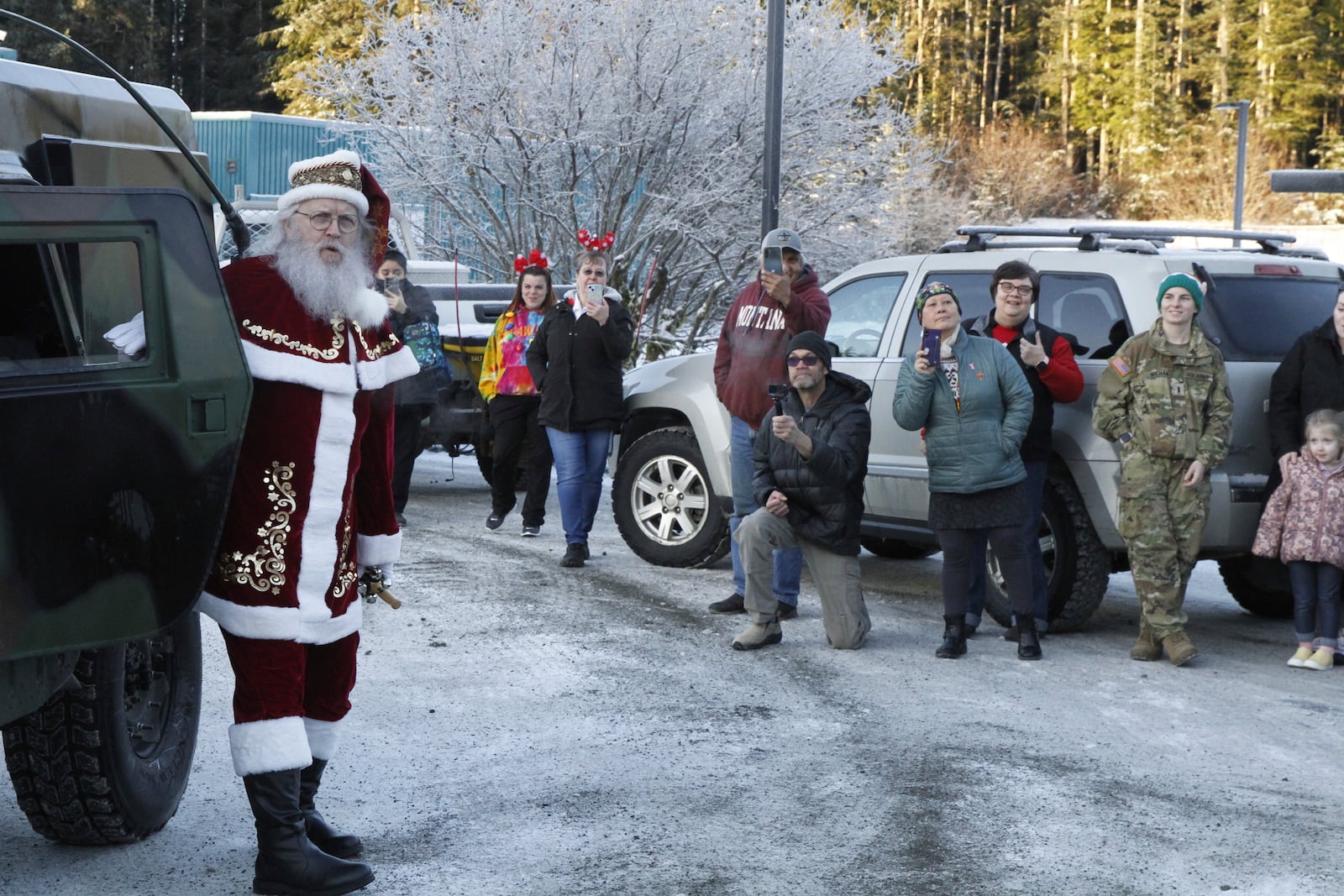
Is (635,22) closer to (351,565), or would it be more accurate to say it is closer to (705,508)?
(705,508)

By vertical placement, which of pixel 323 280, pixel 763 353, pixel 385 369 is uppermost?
pixel 323 280

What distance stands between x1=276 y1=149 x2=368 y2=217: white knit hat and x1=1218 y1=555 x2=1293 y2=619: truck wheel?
5184mm

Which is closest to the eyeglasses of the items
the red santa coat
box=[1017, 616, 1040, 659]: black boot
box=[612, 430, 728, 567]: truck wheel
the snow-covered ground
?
the red santa coat

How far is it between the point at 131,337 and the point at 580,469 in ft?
18.7

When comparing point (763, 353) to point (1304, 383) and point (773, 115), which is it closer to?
point (1304, 383)

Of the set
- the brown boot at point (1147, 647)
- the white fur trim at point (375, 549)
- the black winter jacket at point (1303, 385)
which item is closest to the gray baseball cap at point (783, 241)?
the black winter jacket at point (1303, 385)

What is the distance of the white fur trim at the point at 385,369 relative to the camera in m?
4.25

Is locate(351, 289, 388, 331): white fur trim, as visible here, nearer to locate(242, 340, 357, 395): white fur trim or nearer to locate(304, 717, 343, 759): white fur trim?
locate(242, 340, 357, 395): white fur trim

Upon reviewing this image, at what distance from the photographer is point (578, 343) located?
30.7 feet

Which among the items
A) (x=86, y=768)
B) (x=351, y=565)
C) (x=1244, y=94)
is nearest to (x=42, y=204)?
(x=351, y=565)

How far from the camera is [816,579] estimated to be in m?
7.41

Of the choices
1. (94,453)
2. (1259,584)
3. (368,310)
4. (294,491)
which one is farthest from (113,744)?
(1259,584)

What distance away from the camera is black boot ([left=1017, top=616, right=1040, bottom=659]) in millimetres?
7117

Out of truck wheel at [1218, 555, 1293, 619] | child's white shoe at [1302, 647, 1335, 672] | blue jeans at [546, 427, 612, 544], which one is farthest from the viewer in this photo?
blue jeans at [546, 427, 612, 544]
